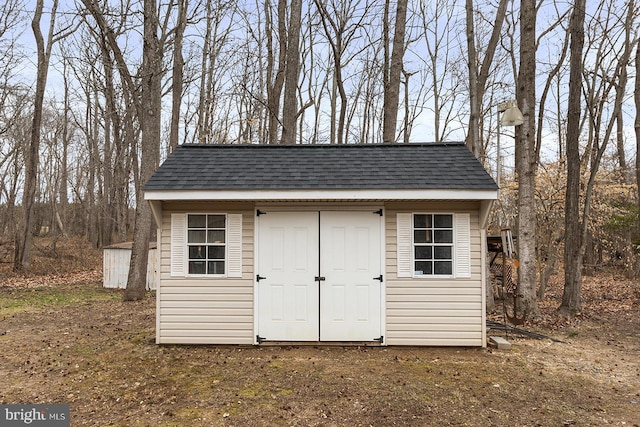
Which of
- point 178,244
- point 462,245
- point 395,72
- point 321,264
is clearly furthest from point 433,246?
point 395,72

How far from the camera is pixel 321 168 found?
237 inches

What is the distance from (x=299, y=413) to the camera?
3758mm

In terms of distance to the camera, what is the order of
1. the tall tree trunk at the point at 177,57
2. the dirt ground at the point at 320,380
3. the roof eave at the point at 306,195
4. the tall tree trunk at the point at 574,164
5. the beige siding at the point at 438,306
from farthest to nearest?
the tall tree trunk at the point at 177,57
the tall tree trunk at the point at 574,164
the beige siding at the point at 438,306
the roof eave at the point at 306,195
the dirt ground at the point at 320,380

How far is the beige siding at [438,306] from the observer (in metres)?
5.67

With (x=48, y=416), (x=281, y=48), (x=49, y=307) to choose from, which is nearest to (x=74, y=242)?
(x=49, y=307)

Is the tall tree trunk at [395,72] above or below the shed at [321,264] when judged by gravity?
above

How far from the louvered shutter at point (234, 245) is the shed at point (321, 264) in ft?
0.05

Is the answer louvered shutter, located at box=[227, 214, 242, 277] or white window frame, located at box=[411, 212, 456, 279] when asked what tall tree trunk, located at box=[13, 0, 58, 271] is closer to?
louvered shutter, located at box=[227, 214, 242, 277]

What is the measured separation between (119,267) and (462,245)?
9.43 m

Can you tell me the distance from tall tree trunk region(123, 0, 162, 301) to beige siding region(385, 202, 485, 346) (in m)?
6.41

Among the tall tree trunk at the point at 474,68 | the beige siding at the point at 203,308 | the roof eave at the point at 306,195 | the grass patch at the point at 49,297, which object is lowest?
the grass patch at the point at 49,297

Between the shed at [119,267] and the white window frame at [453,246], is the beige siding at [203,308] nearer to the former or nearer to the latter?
the white window frame at [453,246]

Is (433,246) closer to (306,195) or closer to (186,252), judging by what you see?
(306,195)

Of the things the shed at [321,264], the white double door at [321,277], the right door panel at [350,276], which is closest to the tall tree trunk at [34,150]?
the shed at [321,264]
